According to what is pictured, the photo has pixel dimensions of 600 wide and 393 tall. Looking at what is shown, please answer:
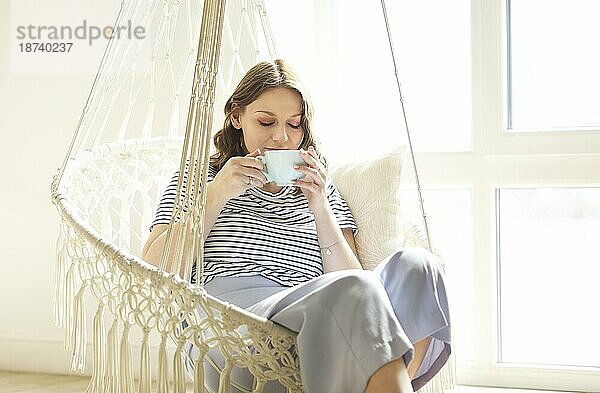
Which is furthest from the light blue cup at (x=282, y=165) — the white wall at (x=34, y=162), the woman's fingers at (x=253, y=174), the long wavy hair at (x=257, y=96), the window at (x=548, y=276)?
the white wall at (x=34, y=162)

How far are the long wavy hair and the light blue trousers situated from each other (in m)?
0.57

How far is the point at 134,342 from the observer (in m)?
3.19

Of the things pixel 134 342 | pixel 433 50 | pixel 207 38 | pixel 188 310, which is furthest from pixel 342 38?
pixel 188 310

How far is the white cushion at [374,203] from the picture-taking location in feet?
7.43

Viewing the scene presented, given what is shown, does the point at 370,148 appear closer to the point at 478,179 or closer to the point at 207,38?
the point at 478,179

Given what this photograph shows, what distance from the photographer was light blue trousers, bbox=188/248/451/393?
5.16 ft

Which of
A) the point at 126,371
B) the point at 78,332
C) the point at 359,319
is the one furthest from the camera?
the point at 78,332

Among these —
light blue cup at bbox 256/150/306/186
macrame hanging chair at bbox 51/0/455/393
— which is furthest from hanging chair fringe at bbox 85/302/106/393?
light blue cup at bbox 256/150/306/186

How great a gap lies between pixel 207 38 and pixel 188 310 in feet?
1.66

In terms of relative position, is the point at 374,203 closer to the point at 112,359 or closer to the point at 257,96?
the point at 257,96

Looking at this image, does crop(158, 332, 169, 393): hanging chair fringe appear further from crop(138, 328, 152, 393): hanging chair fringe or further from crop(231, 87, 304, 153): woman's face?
crop(231, 87, 304, 153): woman's face

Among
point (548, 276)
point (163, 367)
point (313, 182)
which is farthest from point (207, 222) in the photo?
point (548, 276)

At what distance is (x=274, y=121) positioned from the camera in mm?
2201

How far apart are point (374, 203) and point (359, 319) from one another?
0.76m
